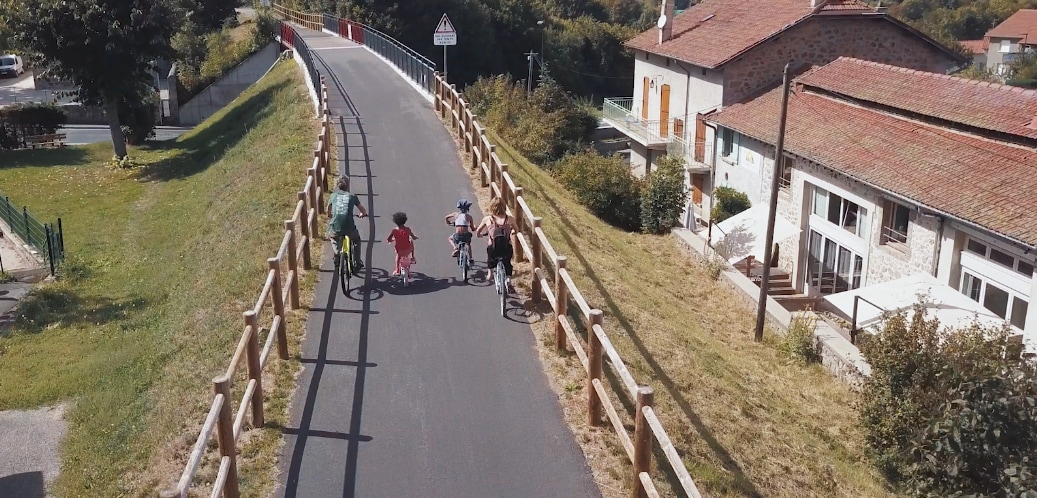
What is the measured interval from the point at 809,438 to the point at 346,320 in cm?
587

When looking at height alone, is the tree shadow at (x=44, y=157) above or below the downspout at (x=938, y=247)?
below

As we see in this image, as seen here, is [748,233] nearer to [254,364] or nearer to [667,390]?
[667,390]

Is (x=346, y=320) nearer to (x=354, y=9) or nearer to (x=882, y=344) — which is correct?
(x=882, y=344)

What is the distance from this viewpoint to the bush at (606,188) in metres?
23.8

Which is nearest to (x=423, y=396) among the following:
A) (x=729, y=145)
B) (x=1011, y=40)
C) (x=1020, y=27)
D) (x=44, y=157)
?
(x=729, y=145)

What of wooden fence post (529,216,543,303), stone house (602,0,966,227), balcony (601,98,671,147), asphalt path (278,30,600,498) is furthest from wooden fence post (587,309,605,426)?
balcony (601,98,671,147)

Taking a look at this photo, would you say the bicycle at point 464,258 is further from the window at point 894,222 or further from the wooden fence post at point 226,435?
the window at point 894,222

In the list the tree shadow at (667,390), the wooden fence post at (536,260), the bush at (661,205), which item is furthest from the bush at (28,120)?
the wooden fence post at (536,260)

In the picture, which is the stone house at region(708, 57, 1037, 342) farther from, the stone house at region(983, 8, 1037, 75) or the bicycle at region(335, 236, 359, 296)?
A: the stone house at region(983, 8, 1037, 75)

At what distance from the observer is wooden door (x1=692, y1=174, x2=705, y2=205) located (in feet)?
104

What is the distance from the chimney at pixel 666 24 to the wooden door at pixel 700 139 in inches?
245

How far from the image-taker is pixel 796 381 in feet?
47.3

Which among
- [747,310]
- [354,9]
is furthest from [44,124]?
[747,310]

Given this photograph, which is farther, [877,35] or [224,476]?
[877,35]
